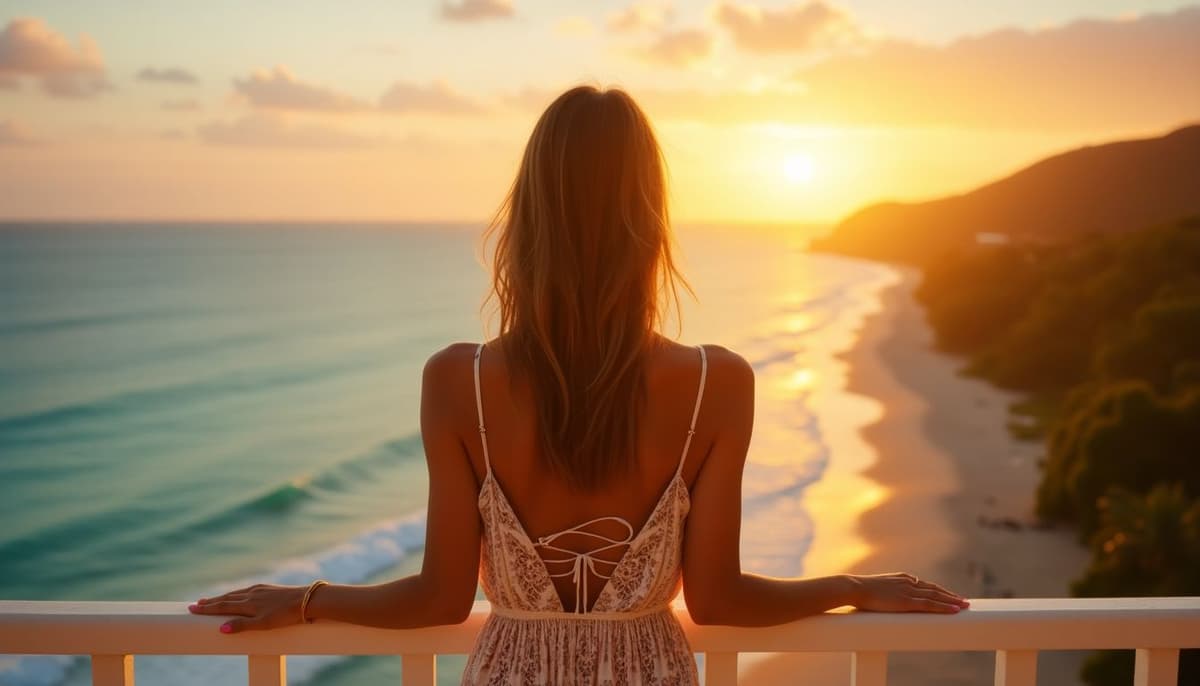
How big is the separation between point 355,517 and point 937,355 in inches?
881

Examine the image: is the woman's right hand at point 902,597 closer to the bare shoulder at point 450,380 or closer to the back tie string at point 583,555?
the back tie string at point 583,555

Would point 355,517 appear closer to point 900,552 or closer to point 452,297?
point 900,552

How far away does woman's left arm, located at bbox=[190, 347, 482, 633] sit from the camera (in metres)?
1.25

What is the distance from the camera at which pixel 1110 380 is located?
750 inches

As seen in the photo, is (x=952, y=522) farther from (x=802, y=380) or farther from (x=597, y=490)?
(x=597, y=490)

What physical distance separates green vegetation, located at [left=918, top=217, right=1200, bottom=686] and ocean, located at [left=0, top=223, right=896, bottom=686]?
12.3 ft

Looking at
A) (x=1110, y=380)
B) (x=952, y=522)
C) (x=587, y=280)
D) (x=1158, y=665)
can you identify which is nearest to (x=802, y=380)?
(x=1110, y=380)

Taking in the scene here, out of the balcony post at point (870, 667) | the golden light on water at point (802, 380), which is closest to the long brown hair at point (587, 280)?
the balcony post at point (870, 667)

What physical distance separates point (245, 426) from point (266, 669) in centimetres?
2341

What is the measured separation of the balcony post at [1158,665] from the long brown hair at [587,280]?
828mm

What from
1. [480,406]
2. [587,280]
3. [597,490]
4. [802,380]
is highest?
[587,280]

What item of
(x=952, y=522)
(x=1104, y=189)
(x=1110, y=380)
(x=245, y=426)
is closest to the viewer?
(x=1104, y=189)

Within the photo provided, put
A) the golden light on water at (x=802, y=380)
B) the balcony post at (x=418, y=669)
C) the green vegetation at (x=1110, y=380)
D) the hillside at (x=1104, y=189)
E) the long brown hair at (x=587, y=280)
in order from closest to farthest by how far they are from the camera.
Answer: the long brown hair at (x=587, y=280)
the balcony post at (x=418, y=669)
the hillside at (x=1104, y=189)
the green vegetation at (x=1110, y=380)
the golden light on water at (x=802, y=380)

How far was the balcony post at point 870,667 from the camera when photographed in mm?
1321
